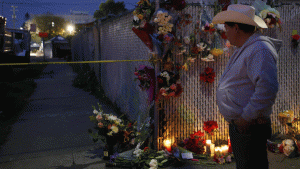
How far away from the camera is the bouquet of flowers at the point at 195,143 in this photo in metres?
4.32

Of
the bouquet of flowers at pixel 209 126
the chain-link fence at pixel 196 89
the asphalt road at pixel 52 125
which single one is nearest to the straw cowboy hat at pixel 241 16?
the chain-link fence at pixel 196 89

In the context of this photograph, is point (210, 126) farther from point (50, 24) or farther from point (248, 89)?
point (50, 24)

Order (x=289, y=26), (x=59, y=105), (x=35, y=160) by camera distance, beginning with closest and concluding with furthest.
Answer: (x=35, y=160), (x=289, y=26), (x=59, y=105)

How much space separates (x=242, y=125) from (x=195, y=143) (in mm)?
2274

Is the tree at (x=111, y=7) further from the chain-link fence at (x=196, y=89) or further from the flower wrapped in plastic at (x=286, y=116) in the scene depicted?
the flower wrapped in plastic at (x=286, y=116)

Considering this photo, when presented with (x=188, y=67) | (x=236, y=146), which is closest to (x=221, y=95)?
(x=236, y=146)

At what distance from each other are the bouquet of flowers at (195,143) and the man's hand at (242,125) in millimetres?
2219

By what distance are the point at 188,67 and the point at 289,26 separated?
2.10 m

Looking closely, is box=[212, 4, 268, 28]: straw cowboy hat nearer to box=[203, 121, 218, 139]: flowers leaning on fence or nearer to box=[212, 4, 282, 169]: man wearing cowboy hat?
box=[212, 4, 282, 169]: man wearing cowboy hat

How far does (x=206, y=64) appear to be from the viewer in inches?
176

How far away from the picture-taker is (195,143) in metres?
4.33

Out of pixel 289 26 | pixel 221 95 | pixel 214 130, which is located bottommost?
pixel 214 130

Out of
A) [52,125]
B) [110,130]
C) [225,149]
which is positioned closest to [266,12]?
[225,149]

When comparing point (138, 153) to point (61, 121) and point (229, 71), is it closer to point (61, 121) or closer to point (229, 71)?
point (229, 71)
